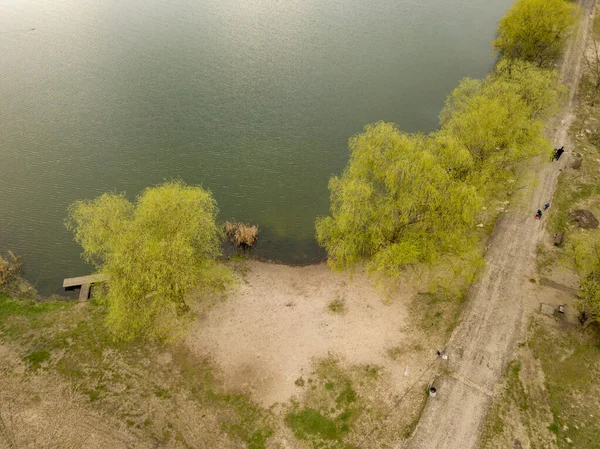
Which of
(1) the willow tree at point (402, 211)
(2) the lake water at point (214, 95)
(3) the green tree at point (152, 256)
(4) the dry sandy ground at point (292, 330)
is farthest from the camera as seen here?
(2) the lake water at point (214, 95)

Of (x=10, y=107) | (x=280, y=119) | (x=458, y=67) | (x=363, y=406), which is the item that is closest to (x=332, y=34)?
(x=458, y=67)

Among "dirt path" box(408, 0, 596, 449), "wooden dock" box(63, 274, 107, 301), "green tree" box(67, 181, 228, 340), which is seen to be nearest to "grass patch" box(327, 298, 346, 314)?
"dirt path" box(408, 0, 596, 449)

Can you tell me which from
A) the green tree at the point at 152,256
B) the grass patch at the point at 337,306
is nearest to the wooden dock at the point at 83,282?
the green tree at the point at 152,256

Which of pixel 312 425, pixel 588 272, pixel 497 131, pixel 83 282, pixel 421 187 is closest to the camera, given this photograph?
pixel 312 425

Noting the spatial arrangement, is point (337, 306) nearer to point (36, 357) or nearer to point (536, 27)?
point (36, 357)

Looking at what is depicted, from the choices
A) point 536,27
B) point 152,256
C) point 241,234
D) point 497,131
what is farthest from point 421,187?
point 536,27

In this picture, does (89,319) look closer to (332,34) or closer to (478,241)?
(478,241)

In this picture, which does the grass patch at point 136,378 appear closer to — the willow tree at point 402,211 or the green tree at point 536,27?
the willow tree at point 402,211
